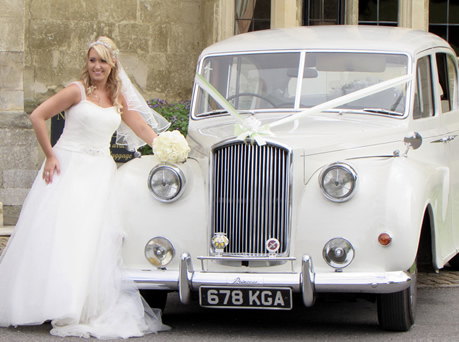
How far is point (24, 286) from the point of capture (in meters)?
6.07

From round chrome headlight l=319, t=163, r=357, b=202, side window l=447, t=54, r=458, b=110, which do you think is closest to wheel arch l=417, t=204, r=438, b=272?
round chrome headlight l=319, t=163, r=357, b=202

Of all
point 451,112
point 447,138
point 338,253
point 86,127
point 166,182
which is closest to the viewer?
point 338,253

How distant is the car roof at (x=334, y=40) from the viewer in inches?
286

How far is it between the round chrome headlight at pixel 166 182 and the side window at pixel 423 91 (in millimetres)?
1918

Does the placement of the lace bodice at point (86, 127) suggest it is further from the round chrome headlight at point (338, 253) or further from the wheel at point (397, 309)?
the wheel at point (397, 309)

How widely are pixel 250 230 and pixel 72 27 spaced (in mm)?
9278

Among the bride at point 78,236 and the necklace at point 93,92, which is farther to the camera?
the necklace at point 93,92

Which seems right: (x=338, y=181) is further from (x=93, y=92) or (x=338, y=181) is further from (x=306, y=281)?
(x=93, y=92)

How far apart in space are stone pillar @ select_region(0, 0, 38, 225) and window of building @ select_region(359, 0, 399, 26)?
502 centimetres

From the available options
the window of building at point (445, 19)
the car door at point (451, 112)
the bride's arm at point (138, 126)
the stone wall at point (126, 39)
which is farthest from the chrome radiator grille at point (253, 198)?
the window of building at point (445, 19)

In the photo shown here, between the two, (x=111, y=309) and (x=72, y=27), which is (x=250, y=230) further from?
(x=72, y=27)

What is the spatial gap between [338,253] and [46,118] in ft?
7.09

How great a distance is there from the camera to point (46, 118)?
21.0 feet

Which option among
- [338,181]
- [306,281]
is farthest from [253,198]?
[306,281]
